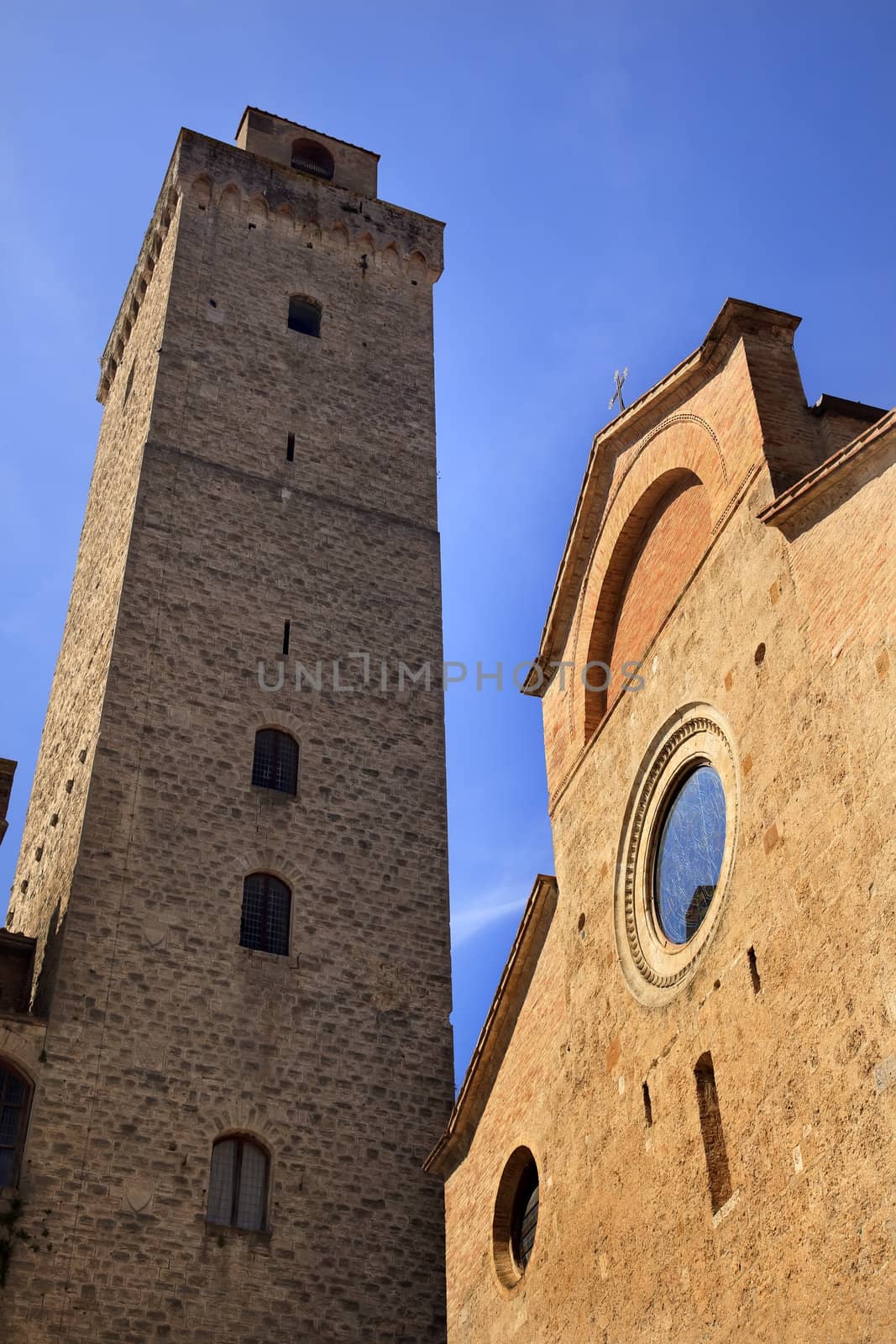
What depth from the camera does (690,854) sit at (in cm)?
1147

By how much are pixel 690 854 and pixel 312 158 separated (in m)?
22.6

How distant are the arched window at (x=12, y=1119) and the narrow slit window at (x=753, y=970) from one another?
956cm

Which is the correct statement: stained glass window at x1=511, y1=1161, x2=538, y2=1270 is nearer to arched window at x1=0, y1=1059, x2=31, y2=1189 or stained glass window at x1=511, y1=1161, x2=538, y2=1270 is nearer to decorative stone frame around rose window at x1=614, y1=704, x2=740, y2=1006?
decorative stone frame around rose window at x1=614, y1=704, x2=740, y2=1006

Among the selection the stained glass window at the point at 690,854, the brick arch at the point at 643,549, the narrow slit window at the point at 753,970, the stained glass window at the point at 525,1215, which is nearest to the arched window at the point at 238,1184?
the stained glass window at the point at 525,1215

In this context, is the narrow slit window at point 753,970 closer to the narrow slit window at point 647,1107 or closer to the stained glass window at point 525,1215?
the narrow slit window at point 647,1107

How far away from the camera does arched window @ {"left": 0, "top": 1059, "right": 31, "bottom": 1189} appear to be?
644 inches

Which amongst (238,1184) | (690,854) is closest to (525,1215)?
(690,854)

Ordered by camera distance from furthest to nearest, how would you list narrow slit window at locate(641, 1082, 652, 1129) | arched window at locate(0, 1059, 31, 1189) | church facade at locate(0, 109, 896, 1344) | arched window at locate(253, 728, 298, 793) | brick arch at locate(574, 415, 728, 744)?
1. arched window at locate(253, 728, 298, 793)
2. arched window at locate(0, 1059, 31, 1189)
3. brick arch at locate(574, 415, 728, 744)
4. narrow slit window at locate(641, 1082, 652, 1129)
5. church facade at locate(0, 109, 896, 1344)

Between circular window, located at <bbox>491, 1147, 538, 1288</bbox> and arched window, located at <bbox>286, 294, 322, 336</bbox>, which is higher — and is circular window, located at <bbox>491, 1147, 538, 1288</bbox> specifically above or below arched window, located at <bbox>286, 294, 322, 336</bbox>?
below

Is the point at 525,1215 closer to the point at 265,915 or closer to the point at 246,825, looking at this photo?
the point at 265,915

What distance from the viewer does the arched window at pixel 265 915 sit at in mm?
19250

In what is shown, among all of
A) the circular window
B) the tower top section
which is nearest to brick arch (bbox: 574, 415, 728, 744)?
the circular window

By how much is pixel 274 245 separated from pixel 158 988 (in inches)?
547

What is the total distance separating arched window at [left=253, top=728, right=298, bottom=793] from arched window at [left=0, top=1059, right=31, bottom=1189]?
16.5ft
